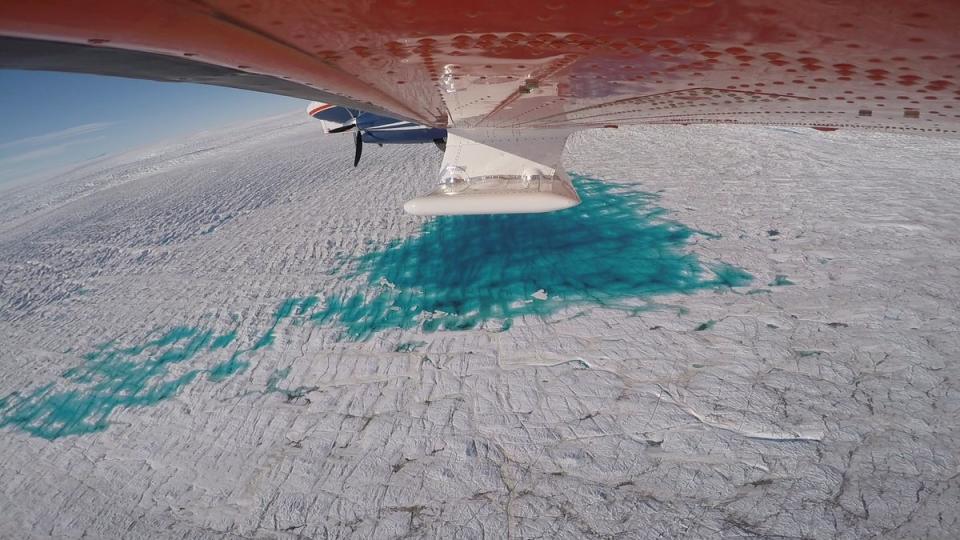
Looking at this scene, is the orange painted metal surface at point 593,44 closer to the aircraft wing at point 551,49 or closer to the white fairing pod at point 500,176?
the aircraft wing at point 551,49

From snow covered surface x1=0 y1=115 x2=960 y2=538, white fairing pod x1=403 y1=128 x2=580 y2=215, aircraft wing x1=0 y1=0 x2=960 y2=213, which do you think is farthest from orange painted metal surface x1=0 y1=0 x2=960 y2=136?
snow covered surface x1=0 y1=115 x2=960 y2=538

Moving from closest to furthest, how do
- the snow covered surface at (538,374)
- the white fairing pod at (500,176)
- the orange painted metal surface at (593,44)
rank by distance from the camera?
the orange painted metal surface at (593,44) < the snow covered surface at (538,374) < the white fairing pod at (500,176)

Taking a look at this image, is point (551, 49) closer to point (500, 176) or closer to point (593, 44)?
point (593, 44)

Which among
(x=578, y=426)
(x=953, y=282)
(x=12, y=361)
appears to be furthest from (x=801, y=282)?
(x=12, y=361)

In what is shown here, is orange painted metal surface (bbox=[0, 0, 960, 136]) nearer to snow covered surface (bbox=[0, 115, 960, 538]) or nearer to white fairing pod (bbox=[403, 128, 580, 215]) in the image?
white fairing pod (bbox=[403, 128, 580, 215])

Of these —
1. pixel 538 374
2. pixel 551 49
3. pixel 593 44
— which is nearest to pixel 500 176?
pixel 538 374

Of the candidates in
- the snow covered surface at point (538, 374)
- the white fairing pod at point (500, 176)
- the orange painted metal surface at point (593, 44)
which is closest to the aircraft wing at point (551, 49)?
the orange painted metal surface at point (593, 44)
